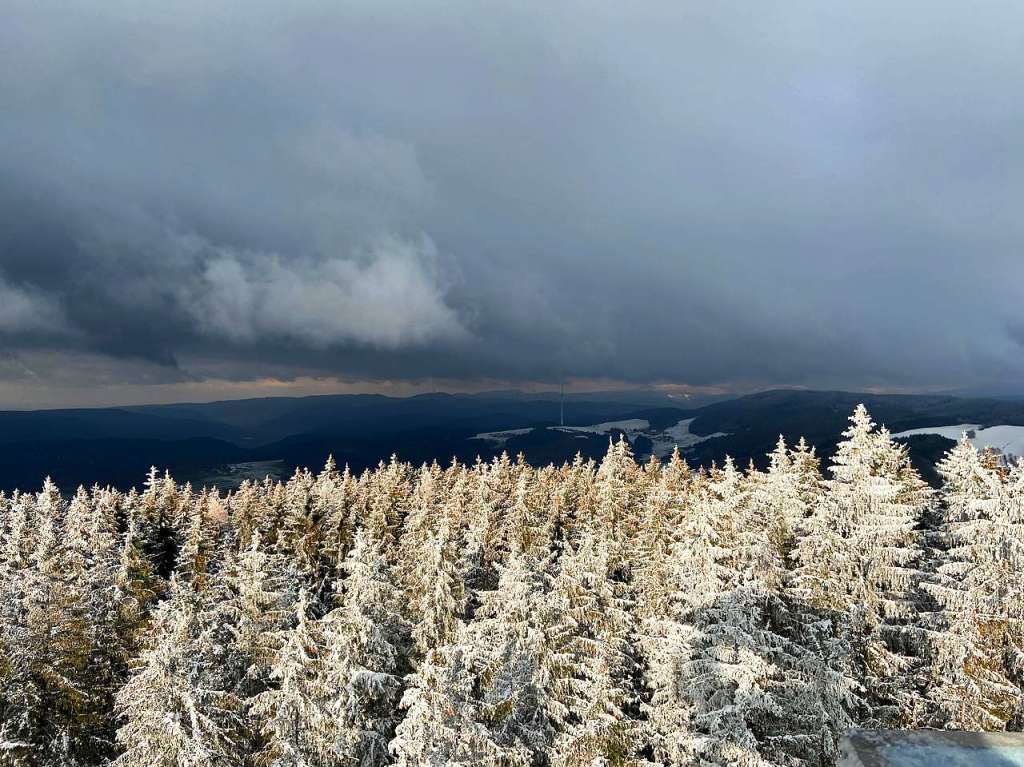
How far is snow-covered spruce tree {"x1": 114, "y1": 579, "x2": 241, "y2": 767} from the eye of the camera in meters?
18.8

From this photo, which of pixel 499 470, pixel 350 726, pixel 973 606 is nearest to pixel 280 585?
pixel 350 726

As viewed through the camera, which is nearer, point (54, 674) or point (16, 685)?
point (16, 685)

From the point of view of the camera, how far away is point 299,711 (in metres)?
20.5

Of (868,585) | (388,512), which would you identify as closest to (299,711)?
(868,585)

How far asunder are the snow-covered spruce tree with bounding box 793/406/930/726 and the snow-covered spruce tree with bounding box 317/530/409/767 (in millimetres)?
15574

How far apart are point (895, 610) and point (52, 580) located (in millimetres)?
39862

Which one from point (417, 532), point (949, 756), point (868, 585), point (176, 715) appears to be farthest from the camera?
point (417, 532)

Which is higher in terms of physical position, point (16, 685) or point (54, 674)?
point (16, 685)

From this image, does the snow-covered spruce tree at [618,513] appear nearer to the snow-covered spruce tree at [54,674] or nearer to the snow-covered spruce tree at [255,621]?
the snow-covered spruce tree at [255,621]

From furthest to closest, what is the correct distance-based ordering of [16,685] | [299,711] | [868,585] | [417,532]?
[417,532] < [868,585] < [16,685] < [299,711]

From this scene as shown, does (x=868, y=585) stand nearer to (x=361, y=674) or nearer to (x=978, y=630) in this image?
(x=978, y=630)

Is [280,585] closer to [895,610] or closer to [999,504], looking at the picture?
[895,610]

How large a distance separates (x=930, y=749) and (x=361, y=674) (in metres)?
19.6

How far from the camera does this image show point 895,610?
22.8m
